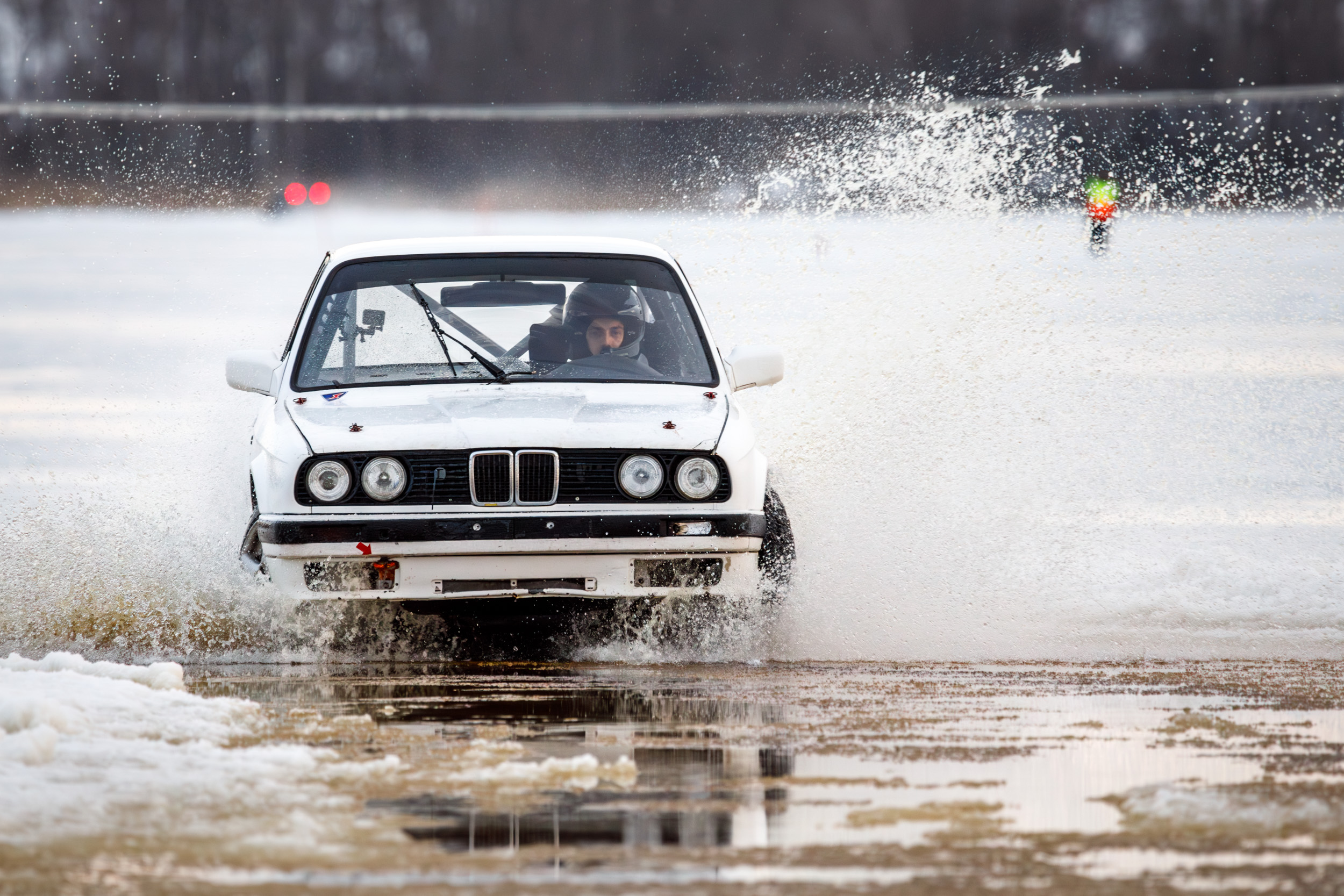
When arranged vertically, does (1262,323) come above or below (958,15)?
below

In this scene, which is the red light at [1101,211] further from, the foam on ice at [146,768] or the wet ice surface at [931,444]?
the foam on ice at [146,768]

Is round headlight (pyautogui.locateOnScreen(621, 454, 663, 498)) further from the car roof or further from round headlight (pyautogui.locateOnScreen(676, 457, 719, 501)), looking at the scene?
the car roof

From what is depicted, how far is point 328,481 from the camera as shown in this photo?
5.72m

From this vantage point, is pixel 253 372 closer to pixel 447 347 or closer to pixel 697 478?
pixel 447 347

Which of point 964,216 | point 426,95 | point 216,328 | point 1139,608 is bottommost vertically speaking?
point 1139,608

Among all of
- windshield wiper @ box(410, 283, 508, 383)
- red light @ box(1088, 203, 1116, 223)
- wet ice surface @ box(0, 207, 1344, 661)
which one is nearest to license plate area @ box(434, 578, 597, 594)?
wet ice surface @ box(0, 207, 1344, 661)

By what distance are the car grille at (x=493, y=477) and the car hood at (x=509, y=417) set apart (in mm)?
39

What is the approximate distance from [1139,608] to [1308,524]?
2.18m

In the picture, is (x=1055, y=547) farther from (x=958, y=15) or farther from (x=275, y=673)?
(x=958, y=15)

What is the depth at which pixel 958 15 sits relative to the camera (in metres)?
45.4

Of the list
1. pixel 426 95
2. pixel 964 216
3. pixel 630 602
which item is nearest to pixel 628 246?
pixel 630 602

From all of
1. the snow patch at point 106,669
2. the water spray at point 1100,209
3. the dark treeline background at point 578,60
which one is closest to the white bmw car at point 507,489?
the snow patch at point 106,669

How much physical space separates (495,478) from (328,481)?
56 centimetres

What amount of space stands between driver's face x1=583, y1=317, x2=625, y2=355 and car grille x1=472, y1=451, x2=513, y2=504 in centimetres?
123
